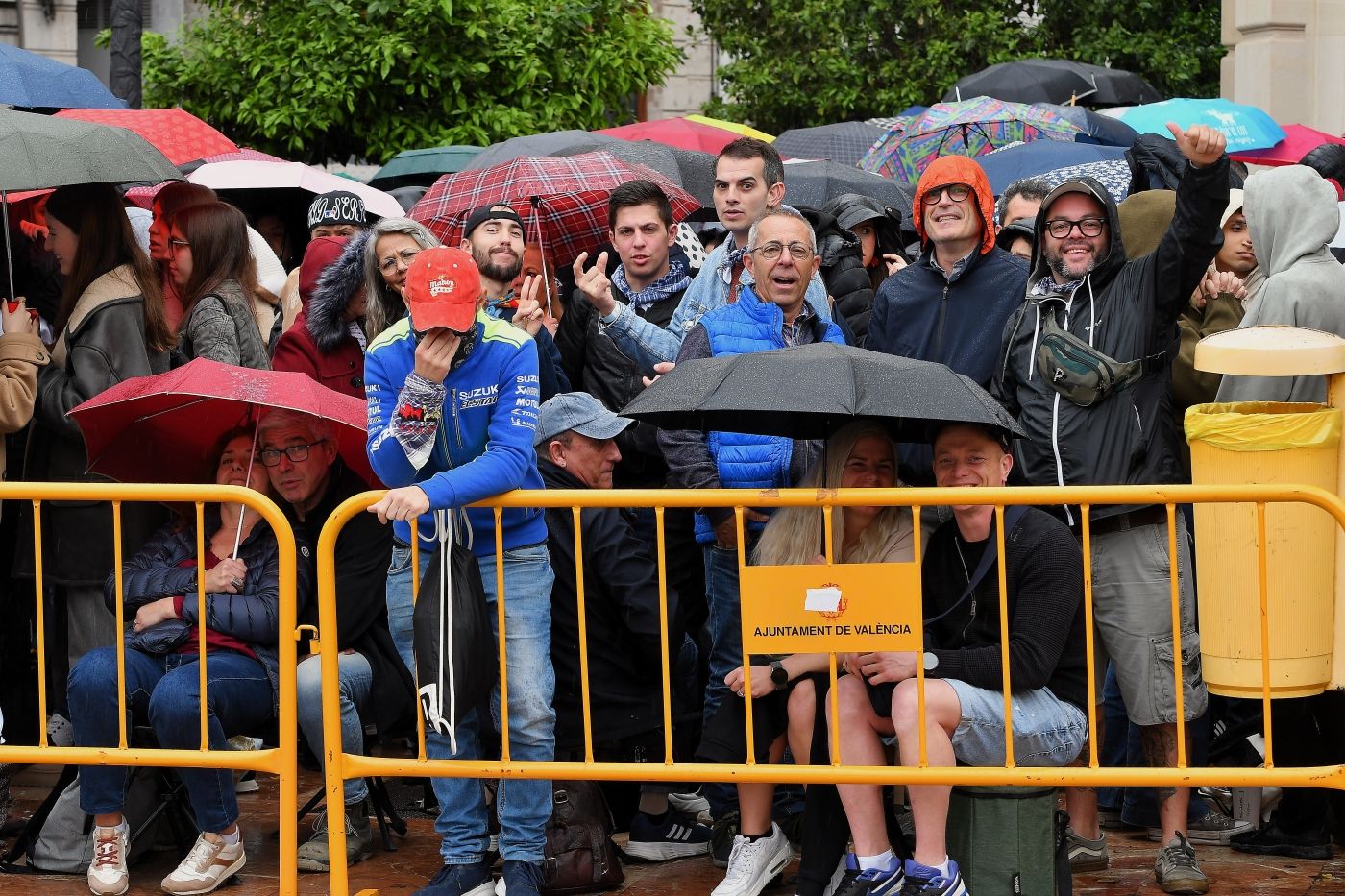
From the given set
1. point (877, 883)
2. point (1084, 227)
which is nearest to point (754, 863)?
point (877, 883)

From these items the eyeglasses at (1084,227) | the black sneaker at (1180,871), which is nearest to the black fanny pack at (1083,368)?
the eyeglasses at (1084,227)

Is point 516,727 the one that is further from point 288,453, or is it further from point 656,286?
point 656,286

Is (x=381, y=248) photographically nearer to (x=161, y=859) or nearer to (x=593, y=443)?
(x=593, y=443)

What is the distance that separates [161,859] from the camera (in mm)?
6461

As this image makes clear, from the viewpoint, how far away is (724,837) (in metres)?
6.36

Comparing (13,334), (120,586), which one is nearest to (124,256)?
(13,334)

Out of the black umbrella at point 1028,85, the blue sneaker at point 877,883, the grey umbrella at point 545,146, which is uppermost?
the black umbrella at point 1028,85

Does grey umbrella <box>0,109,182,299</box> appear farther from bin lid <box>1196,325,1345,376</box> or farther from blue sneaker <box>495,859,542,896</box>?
bin lid <box>1196,325,1345,376</box>

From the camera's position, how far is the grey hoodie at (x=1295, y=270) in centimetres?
617

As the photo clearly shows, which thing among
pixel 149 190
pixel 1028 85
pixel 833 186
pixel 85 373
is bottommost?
pixel 85 373

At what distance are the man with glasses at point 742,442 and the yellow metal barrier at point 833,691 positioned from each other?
2.62 feet

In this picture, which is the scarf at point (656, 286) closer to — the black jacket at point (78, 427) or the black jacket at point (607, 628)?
the black jacket at point (607, 628)

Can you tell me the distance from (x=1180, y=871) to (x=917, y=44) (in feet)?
61.3

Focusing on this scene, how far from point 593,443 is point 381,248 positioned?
1165 mm
